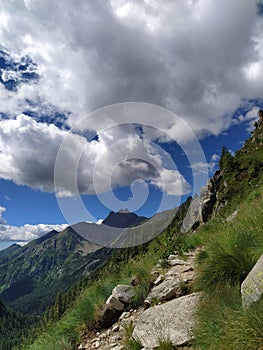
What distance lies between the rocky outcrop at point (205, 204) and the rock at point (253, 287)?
4846cm

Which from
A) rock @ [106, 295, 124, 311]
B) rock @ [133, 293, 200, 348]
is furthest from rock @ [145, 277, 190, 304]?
rock @ [106, 295, 124, 311]

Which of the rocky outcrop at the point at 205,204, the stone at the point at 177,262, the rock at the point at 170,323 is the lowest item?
the rock at the point at 170,323

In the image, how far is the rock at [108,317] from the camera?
7879 millimetres

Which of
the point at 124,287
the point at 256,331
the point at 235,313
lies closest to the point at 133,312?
the point at 124,287

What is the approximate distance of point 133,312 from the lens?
25.4 ft

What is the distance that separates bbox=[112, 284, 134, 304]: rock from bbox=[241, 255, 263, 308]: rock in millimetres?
4401

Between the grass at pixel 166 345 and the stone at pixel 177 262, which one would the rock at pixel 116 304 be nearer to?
the stone at pixel 177 262

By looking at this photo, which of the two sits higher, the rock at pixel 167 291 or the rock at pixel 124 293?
the rock at pixel 124 293

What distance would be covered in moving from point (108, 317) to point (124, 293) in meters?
0.77

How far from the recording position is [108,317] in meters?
7.95

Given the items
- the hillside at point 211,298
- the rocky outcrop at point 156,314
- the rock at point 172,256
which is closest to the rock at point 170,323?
the rocky outcrop at point 156,314

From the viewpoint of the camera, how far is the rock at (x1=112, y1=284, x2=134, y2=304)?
8070mm

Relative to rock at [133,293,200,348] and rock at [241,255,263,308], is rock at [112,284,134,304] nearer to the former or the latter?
rock at [133,293,200,348]

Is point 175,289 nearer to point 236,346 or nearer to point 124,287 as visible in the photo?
point 124,287
